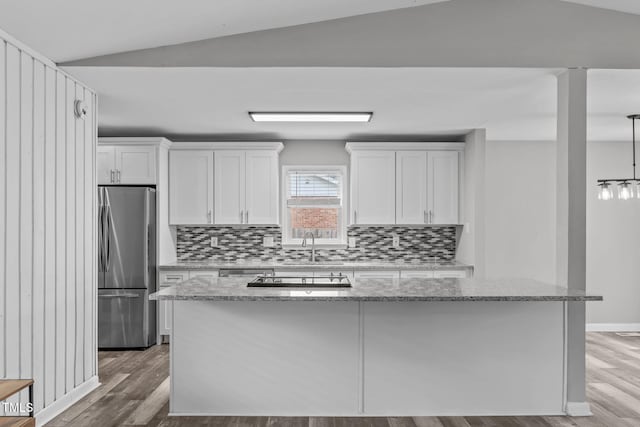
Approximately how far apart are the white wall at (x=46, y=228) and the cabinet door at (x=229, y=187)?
6.73 feet

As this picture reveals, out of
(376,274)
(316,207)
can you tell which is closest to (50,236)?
(376,274)

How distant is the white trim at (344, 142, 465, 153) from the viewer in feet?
20.7

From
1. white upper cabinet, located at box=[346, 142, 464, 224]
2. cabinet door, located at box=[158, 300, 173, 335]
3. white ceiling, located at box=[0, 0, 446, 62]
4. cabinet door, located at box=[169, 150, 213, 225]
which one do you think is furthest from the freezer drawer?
Result: white ceiling, located at box=[0, 0, 446, 62]

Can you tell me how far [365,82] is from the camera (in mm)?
4129

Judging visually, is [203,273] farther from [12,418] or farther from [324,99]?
[12,418]

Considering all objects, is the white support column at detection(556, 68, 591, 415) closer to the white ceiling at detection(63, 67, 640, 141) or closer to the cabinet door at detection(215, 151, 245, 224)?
the white ceiling at detection(63, 67, 640, 141)

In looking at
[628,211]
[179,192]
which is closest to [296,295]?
[179,192]

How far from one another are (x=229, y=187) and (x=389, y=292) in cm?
323

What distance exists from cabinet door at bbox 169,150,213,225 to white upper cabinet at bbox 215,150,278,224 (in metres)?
0.10

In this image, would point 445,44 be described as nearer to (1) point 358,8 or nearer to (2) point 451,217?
(1) point 358,8

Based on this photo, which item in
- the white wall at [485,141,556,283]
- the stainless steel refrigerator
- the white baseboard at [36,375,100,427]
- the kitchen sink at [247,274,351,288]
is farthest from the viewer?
the white wall at [485,141,556,283]

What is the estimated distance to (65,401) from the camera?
3826 millimetres

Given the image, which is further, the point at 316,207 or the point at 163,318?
the point at 316,207

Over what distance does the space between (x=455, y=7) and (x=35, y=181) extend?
2.96 metres
